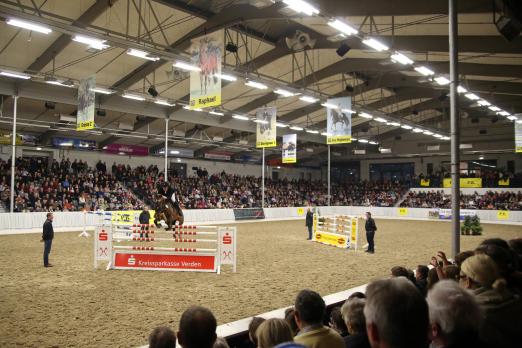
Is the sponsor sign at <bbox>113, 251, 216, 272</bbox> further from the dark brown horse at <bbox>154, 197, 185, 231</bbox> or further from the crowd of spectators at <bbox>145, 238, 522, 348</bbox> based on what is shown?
the crowd of spectators at <bbox>145, 238, 522, 348</bbox>

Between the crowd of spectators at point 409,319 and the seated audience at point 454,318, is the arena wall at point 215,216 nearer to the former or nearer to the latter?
the crowd of spectators at point 409,319

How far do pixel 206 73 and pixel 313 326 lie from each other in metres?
11.0

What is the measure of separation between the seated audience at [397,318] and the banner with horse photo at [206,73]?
432 inches

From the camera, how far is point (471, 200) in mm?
35406

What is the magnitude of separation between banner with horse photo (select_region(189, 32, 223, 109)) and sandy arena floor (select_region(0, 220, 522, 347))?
17.9 ft

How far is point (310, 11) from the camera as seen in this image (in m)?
10.1

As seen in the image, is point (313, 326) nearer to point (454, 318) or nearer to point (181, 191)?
point (454, 318)

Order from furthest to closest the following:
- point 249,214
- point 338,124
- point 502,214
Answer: point 249,214
point 502,214
point 338,124

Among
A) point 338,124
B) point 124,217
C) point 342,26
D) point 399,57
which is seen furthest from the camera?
point 124,217

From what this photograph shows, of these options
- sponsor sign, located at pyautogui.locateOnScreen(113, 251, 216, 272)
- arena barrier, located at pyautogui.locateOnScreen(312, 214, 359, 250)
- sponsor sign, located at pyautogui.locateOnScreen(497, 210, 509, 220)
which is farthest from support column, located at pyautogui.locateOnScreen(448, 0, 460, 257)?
sponsor sign, located at pyautogui.locateOnScreen(497, 210, 509, 220)

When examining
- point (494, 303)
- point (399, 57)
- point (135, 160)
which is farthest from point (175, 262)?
point (135, 160)

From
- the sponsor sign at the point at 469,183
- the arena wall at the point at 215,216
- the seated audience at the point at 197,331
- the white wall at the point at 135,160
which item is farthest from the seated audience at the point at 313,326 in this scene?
the sponsor sign at the point at 469,183

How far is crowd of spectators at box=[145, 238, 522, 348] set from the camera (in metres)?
1.48

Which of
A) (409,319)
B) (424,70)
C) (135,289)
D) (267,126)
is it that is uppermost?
(424,70)
